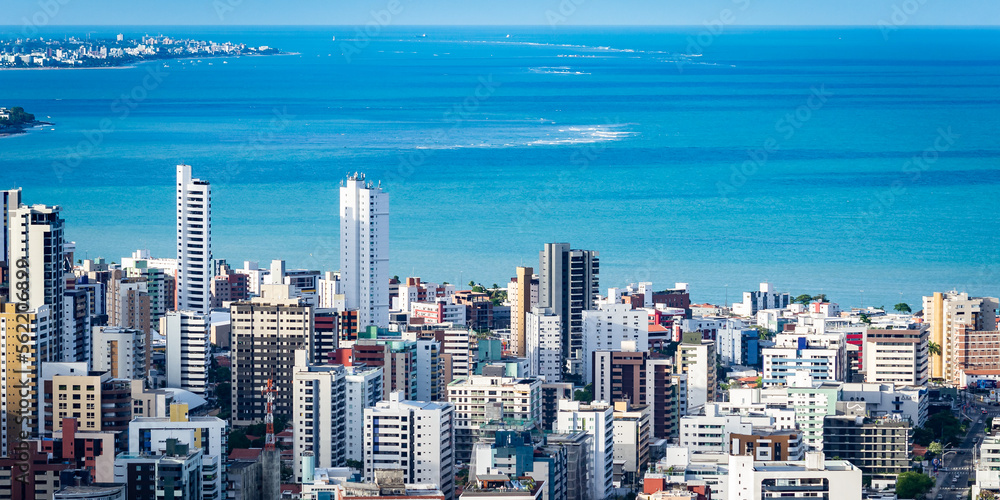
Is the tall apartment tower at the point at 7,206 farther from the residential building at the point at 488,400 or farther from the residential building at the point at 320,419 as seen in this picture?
the residential building at the point at 488,400

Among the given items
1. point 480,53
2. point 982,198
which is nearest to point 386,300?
point 982,198

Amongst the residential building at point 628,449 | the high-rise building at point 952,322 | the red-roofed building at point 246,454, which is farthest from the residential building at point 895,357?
the red-roofed building at point 246,454

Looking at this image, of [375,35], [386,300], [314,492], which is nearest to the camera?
[314,492]

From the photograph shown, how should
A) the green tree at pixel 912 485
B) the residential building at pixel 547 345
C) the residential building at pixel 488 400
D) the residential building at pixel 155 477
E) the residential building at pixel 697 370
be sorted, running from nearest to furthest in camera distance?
the residential building at pixel 155 477 < the green tree at pixel 912 485 < the residential building at pixel 488 400 < the residential building at pixel 697 370 < the residential building at pixel 547 345

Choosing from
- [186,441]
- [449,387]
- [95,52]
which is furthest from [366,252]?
[95,52]

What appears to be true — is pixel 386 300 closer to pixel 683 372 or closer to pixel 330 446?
pixel 683 372

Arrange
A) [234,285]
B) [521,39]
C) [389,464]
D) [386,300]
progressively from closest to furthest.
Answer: [389,464], [386,300], [234,285], [521,39]
